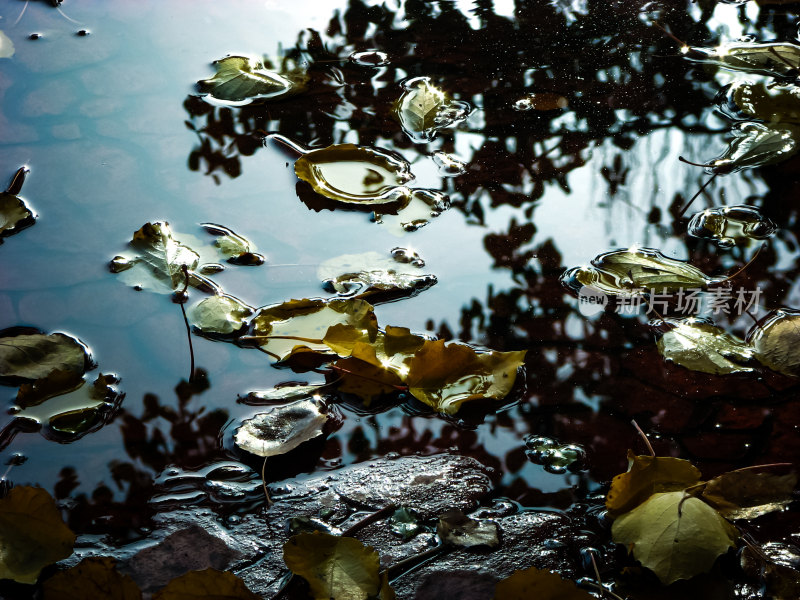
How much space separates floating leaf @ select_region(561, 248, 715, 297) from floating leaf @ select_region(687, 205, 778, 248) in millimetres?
113

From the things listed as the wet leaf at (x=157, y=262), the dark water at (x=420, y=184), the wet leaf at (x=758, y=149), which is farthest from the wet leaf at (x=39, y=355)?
the wet leaf at (x=758, y=149)

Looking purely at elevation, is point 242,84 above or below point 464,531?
above

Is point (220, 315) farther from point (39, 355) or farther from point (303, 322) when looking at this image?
point (39, 355)

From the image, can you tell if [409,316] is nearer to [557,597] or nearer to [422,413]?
[422,413]

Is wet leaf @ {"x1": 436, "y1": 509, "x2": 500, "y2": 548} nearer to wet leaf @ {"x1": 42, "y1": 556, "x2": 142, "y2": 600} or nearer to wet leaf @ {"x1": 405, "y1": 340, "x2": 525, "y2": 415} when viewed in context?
wet leaf @ {"x1": 405, "y1": 340, "x2": 525, "y2": 415}

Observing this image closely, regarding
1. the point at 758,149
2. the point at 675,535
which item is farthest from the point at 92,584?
the point at 758,149

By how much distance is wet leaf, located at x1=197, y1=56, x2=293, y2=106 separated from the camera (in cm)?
180

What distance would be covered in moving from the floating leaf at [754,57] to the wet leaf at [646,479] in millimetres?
1317

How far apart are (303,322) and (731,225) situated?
83 cm

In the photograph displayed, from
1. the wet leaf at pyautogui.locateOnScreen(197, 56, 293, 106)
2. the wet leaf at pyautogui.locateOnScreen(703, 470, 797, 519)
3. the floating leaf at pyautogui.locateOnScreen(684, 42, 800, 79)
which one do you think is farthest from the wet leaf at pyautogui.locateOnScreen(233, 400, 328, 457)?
the floating leaf at pyautogui.locateOnScreen(684, 42, 800, 79)

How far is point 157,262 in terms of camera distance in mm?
1315

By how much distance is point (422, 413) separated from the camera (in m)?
1.08

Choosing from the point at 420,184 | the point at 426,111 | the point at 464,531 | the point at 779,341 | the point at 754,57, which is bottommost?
the point at 464,531

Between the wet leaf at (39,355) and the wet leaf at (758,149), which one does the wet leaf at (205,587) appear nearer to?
the wet leaf at (39,355)
